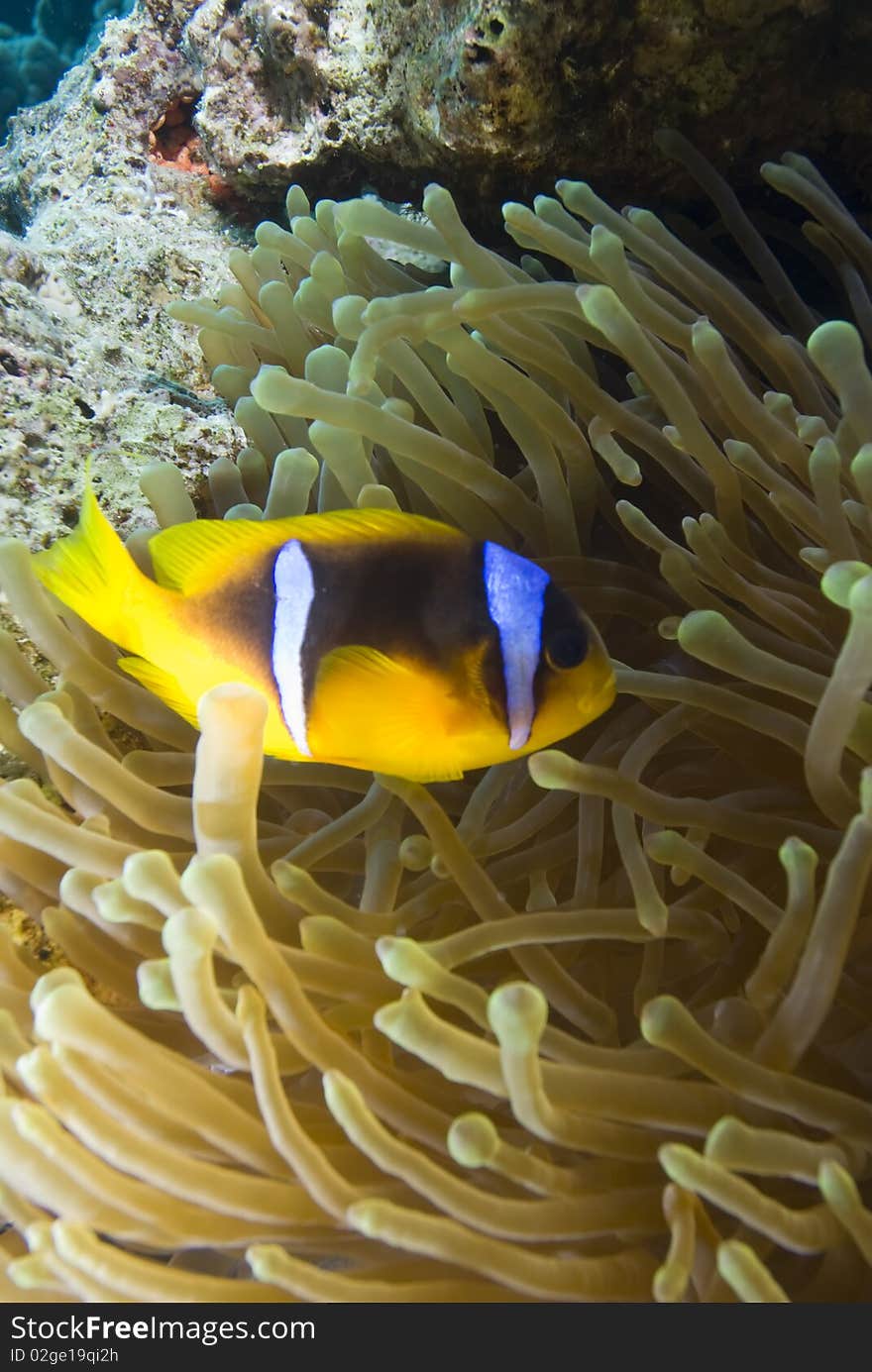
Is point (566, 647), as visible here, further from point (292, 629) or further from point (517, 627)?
point (292, 629)

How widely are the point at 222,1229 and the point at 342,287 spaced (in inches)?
43.3

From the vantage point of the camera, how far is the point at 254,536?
2.79ft

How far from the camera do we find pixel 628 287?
1.10 metres

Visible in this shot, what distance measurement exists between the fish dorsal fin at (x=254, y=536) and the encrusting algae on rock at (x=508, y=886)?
184mm

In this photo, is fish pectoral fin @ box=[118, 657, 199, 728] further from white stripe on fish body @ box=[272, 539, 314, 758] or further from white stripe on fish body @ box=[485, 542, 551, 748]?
white stripe on fish body @ box=[485, 542, 551, 748]

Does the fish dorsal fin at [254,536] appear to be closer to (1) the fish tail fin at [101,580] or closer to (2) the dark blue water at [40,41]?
(1) the fish tail fin at [101,580]

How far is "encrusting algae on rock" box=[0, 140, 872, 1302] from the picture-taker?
0.68 meters

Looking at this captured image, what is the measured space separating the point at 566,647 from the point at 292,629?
0.23 m

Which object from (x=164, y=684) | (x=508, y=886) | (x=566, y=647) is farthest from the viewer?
(x=508, y=886)

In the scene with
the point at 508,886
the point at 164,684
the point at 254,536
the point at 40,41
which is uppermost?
the point at 40,41

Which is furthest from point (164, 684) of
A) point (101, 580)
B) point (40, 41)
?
point (40, 41)

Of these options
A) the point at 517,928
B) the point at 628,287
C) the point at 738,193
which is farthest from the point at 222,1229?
the point at 738,193

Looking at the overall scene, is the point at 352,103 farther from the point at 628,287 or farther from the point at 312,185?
the point at 628,287

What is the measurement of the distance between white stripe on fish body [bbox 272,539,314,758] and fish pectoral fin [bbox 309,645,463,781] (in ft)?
0.06
